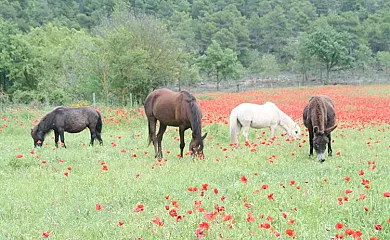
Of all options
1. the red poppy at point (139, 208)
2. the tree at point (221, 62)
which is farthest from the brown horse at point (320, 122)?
the tree at point (221, 62)

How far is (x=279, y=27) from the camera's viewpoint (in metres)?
106

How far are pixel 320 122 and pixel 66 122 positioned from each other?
834 centimetres

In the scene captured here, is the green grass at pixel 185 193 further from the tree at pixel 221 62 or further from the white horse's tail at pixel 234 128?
the tree at pixel 221 62

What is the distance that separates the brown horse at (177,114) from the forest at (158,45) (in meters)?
15.7

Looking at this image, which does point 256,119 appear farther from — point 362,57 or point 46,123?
point 362,57

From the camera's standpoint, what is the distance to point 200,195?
5.36 metres

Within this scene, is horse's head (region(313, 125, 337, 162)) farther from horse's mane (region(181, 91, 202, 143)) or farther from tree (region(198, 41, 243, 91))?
tree (region(198, 41, 243, 91))

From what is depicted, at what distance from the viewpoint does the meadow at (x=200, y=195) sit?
430 centimetres

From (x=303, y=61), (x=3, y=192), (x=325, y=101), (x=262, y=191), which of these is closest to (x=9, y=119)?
(x=3, y=192)

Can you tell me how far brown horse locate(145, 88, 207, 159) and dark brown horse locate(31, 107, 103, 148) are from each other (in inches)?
120

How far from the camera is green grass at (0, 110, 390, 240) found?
4.41 meters

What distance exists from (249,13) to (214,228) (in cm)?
13475

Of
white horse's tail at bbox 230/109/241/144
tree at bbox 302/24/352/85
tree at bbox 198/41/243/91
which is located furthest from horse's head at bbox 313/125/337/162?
tree at bbox 302/24/352/85

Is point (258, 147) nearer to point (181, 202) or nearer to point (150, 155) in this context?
point (150, 155)
